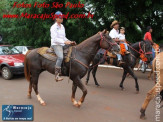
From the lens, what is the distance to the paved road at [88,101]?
4305 mm

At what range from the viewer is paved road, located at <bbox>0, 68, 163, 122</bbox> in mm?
4305

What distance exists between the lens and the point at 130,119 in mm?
4188

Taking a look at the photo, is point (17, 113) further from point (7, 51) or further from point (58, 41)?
point (7, 51)

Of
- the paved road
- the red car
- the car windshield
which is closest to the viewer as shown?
the paved road

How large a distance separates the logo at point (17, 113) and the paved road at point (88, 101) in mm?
204

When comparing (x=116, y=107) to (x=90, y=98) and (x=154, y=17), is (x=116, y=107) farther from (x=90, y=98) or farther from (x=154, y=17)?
(x=154, y=17)

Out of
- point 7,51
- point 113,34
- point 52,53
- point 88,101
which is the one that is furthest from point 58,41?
point 7,51

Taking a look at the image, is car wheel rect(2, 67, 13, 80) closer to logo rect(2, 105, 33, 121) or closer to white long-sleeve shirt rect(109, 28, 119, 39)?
logo rect(2, 105, 33, 121)

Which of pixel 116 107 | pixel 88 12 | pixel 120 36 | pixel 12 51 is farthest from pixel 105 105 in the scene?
pixel 88 12

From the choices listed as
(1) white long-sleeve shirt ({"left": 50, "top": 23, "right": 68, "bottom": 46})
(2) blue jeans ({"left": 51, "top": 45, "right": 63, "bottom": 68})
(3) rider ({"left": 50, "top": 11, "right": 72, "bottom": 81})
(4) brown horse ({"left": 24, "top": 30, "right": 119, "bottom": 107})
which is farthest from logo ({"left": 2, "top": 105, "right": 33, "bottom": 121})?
(1) white long-sleeve shirt ({"left": 50, "top": 23, "right": 68, "bottom": 46})

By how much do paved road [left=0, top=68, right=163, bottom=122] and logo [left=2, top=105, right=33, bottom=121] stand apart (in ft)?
0.67

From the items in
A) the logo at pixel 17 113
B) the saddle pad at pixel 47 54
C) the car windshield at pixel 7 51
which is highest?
the saddle pad at pixel 47 54

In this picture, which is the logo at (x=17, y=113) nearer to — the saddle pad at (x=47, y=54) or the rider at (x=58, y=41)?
the rider at (x=58, y=41)

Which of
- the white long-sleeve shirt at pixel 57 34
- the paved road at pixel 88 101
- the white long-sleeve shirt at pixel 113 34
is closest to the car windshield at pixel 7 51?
the paved road at pixel 88 101
